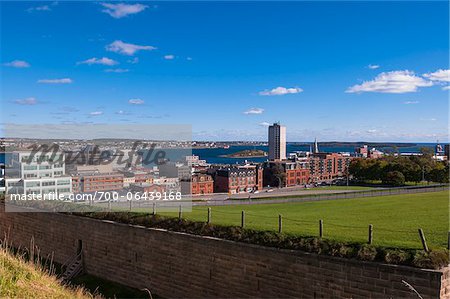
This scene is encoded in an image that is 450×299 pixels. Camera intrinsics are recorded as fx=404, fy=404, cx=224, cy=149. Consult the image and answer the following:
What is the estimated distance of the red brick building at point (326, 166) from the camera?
93.5 metres

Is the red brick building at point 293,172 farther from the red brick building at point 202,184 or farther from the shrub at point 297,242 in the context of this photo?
the shrub at point 297,242

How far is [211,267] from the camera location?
11531 millimetres

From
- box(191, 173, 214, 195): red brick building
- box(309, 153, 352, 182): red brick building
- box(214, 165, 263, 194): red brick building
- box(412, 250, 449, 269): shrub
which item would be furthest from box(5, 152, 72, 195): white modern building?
box(309, 153, 352, 182): red brick building

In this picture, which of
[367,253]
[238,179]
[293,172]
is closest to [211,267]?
[367,253]

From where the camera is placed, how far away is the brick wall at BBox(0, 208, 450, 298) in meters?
8.49

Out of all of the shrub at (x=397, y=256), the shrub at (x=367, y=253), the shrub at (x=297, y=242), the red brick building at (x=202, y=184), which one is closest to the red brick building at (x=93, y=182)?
the shrub at (x=297, y=242)

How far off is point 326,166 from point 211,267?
89.7 meters

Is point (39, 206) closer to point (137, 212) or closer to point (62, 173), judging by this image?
point (137, 212)

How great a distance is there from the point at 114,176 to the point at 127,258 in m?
22.4

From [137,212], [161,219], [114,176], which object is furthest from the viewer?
[114,176]

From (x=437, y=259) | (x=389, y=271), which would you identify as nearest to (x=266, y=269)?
(x=389, y=271)

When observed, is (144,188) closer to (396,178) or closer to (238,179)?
(238,179)

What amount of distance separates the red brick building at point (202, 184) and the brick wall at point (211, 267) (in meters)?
43.5

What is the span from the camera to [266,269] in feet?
34.1
